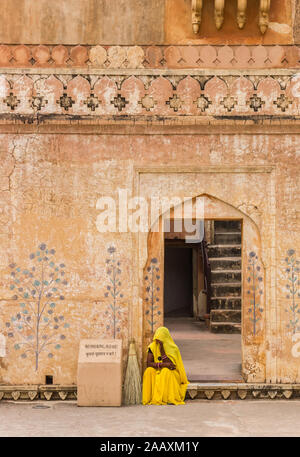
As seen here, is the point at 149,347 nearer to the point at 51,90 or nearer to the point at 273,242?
the point at 273,242

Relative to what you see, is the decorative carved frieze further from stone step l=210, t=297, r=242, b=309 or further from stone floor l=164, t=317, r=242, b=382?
stone step l=210, t=297, r=242, b=309

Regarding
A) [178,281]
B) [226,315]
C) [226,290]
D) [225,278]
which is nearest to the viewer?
[226,315]

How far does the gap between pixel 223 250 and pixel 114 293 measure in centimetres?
657

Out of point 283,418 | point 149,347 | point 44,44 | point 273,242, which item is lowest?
point 283,418

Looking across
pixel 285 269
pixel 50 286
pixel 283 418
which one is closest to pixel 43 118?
pixel 50 286

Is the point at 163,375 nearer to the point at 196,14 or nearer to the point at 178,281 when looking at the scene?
the point at 196,14

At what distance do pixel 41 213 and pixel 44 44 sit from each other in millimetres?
2027

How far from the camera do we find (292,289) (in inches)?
284

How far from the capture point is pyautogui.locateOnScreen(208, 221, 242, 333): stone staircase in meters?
12.3

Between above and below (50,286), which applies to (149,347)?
below

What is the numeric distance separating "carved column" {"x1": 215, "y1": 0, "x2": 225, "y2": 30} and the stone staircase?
20.6ft

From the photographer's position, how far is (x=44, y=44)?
24.3 feet

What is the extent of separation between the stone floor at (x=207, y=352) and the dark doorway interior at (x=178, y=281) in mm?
2674

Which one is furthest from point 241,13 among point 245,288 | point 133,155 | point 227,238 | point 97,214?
point 227,238
